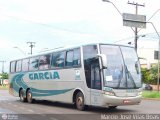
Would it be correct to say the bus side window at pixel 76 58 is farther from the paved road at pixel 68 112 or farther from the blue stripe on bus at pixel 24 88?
the paved road at pixel 68 112

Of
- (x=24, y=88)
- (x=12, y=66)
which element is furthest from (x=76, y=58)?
(x=12, y=66)

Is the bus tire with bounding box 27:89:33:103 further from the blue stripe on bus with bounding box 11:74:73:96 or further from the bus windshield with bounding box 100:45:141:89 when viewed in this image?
the bus windshield with bounding box 100:45:141:89

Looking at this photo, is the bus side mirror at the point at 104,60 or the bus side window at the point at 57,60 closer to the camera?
the bus side mirror at the point at 104,60

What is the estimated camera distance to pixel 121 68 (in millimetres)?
17672

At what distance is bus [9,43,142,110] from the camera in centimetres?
1734

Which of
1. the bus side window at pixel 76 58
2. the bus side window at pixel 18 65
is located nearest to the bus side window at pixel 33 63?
the bus side window at pixel 18 65

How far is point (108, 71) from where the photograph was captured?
17.5 metres

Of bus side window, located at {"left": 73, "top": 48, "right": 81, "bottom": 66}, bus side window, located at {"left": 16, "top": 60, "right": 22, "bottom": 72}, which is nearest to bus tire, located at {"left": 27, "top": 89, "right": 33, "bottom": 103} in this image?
bus side window, located at {"left": 16, "top": 60, "right": 22, "bottom": 72}

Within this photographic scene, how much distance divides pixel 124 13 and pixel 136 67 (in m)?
20.5

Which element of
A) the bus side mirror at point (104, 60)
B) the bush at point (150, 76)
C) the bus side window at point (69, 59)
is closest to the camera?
the bus side mirror at point (104, 60)

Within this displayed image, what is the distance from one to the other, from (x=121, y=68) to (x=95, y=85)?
1.34 m

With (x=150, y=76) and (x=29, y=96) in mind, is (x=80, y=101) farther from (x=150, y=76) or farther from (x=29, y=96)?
(x=150, y=76)

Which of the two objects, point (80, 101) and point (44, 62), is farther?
point (44, 62)

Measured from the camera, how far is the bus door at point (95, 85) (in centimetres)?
1764
